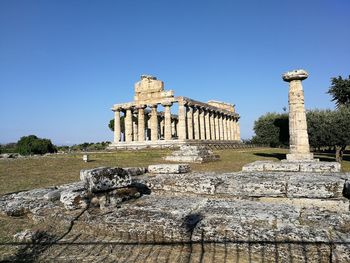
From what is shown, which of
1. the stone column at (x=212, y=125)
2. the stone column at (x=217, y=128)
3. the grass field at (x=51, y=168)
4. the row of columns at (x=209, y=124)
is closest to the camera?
the grass field at (x=51, y=168)

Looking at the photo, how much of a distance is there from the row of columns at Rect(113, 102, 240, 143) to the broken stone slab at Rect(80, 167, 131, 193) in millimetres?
34165

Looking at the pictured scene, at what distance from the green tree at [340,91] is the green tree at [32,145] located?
3917 cm

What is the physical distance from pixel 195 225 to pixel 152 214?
0.88 meters

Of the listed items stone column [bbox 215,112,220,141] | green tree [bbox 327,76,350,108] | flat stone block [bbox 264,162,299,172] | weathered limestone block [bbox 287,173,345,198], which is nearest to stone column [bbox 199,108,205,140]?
stone column [bbox 215,112,220,141]

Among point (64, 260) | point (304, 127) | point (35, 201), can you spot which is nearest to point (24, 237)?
point (64, 260)

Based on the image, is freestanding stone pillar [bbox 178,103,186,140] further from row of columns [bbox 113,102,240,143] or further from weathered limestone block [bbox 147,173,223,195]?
weathered limestone block [bbox 147,173,223,195]

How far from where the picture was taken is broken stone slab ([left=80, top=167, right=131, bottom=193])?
581cm

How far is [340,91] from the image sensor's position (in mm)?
39469

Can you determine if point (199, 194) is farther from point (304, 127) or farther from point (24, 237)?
point (304, 127)

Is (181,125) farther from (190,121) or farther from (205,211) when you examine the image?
(205,211)

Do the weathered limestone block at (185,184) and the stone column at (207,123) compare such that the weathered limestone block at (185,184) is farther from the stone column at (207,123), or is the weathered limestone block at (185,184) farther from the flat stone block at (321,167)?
the stone column at (207,123)

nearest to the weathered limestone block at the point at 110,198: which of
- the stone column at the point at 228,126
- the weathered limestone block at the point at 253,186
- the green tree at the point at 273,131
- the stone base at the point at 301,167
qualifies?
the weathered limestone block at the point at 253,186

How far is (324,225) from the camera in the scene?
4.06 m

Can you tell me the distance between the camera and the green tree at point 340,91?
3894 cm
